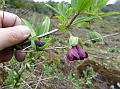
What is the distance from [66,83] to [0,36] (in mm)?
1822

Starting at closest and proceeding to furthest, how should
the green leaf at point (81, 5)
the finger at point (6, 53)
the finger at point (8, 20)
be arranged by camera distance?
the green leaf at point (81, 5), the finger at point (6, 53), the finger at point (8, 20)

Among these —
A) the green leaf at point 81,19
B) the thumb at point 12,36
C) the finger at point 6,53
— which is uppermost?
the green leaf at point 81,19

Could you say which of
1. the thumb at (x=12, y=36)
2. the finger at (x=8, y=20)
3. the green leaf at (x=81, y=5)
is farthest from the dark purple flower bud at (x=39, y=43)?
the finger at (x=8, y=20)

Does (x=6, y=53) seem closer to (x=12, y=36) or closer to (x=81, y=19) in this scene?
(x=12, y=36)

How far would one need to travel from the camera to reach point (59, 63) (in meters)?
3.01

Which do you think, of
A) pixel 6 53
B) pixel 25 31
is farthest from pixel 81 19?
pixel 6 53

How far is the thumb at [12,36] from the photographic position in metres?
0.96

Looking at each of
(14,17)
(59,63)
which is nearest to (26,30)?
(14,17)

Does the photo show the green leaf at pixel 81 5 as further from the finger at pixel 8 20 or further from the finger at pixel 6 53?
the finger at pixel 8 20

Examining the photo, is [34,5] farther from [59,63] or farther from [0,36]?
[0,36]

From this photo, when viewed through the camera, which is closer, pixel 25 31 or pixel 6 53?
pixel 25 31

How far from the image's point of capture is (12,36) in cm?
97

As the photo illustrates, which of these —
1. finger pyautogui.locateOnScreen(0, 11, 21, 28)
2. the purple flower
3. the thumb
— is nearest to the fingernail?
the thumb

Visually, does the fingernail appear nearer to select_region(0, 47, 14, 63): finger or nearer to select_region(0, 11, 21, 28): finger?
select_region(0, 47, 14, 63): finger
